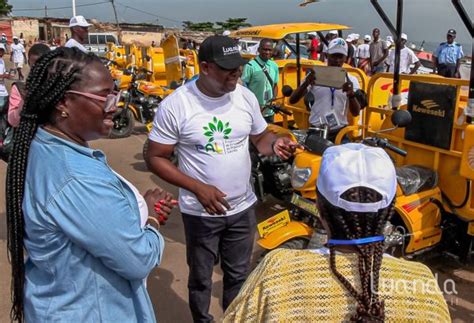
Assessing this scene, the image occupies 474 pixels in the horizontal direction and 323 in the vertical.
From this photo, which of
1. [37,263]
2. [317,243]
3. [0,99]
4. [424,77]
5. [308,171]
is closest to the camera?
[37,263]

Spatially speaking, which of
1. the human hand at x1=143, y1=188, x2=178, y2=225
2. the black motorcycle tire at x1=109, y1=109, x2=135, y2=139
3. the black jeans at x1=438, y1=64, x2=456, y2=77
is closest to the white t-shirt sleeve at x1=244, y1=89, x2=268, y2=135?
the human hand at x1=143, y1=188, x2=178, y2=225

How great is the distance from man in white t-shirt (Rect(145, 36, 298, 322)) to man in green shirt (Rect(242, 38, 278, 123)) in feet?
10.4

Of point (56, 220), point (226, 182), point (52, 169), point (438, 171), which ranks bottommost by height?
point (438, 171)

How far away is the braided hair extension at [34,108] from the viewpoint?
1.47 m

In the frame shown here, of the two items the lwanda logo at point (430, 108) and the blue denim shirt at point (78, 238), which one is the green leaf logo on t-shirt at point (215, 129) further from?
the lwanda logo at point (430, 108)

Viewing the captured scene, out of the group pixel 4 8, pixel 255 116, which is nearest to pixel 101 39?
pixel 255 116

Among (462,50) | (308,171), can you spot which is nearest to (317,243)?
(308,171)

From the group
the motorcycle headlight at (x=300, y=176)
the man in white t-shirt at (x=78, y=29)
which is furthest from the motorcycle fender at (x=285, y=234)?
the man in white t-shirt at (x=78, y=29)

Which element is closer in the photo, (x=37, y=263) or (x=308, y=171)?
(x=37, y=263)

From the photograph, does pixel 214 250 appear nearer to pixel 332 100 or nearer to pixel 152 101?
pixel 332 100

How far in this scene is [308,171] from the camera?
3.51m

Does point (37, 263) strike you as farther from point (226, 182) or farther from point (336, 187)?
point (226, 182)

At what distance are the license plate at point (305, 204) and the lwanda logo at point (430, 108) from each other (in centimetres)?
127

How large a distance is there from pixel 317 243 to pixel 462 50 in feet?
33.5
